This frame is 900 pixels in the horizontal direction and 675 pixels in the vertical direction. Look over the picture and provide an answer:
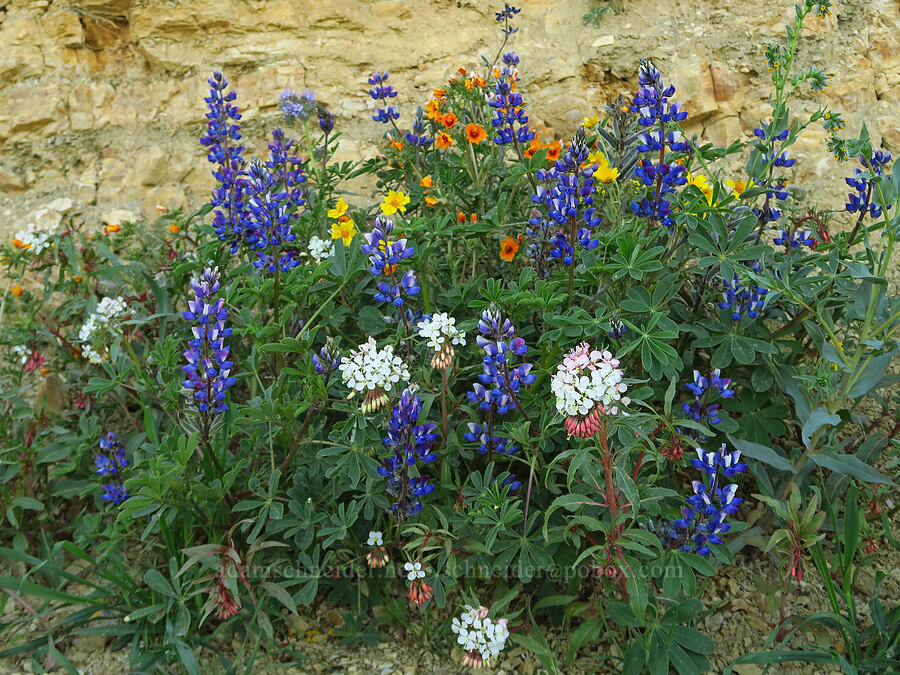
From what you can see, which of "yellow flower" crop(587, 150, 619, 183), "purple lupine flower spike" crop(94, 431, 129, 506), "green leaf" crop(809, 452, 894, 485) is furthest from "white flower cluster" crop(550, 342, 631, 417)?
"purple lupine flower spike" crop(94, 431, 129, 506)

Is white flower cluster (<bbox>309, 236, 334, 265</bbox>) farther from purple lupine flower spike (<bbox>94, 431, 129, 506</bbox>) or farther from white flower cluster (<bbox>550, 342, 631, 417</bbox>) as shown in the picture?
white flower cluster (<bbox>550, 342, 631, 417</bbox>)

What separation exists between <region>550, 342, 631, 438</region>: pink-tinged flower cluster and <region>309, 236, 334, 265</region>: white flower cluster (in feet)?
4.29

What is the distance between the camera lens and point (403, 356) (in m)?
2.21

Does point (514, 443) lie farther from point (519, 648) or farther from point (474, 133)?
point (474, 133)

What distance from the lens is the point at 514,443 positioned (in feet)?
6.83

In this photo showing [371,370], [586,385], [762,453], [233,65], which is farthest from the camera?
[233,65]

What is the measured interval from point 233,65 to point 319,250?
2.19 m

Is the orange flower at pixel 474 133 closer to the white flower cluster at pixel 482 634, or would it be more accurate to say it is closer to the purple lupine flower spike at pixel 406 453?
the purple lupine flower spike at pixel 406 453

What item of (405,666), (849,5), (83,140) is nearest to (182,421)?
(405,666)

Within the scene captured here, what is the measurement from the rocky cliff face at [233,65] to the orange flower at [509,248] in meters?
1.59

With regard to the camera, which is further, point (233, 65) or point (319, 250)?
point (233, 65)

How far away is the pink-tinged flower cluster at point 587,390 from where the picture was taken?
156cm

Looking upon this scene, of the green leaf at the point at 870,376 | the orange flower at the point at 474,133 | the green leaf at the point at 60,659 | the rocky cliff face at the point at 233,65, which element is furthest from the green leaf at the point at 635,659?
the rocky cliff face at the point at 233,65

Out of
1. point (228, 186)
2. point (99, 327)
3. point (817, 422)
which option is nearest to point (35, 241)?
point (99, 327)
